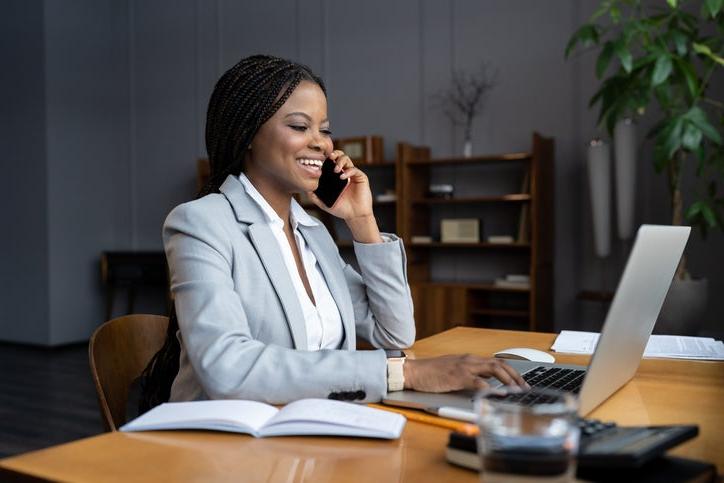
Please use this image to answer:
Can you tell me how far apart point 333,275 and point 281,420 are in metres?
0.74

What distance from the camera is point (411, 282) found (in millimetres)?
5570

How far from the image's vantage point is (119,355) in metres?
1.64

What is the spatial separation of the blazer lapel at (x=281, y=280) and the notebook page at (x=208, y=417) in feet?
1.26

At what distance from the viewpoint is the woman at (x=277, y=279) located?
1221 millimetres

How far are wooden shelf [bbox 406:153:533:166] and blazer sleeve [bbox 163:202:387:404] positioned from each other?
13.2 ft

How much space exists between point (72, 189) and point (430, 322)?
3.81m

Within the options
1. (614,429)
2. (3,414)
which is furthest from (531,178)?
(614,429)

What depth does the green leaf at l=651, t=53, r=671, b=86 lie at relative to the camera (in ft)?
11.2

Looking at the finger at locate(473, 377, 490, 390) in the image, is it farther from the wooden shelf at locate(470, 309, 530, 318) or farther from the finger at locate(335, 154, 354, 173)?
the wooden shelf at locate(470, 309, 530, 318)

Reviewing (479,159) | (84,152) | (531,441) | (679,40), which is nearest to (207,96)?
(84,152)

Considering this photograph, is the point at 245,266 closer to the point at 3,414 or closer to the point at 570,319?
the point at 3,414

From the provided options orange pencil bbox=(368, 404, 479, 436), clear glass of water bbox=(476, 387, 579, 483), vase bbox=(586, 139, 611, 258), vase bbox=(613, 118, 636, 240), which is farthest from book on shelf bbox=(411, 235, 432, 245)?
clear glass of water bbox=(476, 387, 579, 483)

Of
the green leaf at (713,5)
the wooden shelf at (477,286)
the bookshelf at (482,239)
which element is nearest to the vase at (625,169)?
the bookshelf at (482,239)

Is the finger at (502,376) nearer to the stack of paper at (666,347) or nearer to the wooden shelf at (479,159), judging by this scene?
the stack of paper at (666,347)
